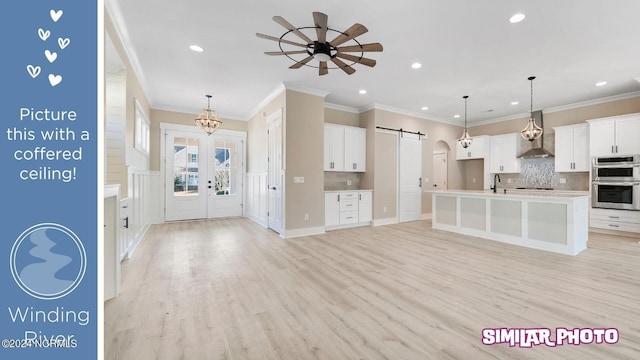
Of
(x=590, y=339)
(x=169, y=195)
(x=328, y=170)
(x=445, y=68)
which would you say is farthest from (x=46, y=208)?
(x=169, y=195)

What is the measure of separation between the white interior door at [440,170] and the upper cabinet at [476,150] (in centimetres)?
42

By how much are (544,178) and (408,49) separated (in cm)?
586

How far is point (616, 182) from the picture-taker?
5.04 m

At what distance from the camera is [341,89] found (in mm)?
5242

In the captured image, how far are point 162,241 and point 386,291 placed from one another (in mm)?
4037

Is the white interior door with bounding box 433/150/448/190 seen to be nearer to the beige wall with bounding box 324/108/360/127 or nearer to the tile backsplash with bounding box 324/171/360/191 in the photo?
the tile backsplash with bounding box 324/171/360/191

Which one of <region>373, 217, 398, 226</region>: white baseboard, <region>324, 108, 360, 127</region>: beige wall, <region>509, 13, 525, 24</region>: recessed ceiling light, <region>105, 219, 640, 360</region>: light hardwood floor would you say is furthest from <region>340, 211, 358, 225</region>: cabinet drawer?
<region>509, 13, 525, 24</region>: recessed ceiling light

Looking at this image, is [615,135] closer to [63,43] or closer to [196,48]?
[196,48]

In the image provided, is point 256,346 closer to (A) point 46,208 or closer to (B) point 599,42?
(A) point 46,208

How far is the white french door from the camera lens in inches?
257

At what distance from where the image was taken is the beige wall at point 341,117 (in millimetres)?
6297

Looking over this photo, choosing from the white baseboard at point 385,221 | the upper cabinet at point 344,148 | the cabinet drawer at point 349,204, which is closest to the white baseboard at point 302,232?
the cabinet drawer at point 349,204

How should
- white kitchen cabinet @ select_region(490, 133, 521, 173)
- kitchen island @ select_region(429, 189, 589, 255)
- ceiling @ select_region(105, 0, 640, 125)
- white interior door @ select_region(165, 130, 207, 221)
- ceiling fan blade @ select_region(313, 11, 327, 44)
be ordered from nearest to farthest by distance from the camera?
ceiling fan blade @ select_region(313, 11, 327, 44) → ceiling @ select_region(105, 0, 640, 125) → kitchen island @ select_region(429, 189, 589, 255) → white interior door @ select_region(165, 130, 207, 221) → white kitchen cabinet @ select_region(490, 133, 521, 173)

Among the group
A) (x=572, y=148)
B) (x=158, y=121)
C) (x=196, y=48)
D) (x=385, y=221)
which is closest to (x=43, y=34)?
(x=196, y=48)
